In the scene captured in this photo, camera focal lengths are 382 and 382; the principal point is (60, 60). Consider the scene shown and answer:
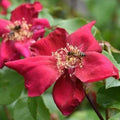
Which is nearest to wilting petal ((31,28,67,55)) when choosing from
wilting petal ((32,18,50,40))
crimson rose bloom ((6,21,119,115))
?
crimson rose bloom ((6,21,119,115))

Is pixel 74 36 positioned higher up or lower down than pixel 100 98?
higher up

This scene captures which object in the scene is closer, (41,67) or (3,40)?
(41,67)

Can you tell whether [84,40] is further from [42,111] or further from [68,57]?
[42,111]

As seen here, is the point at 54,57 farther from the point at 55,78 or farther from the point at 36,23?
the point at 36,23

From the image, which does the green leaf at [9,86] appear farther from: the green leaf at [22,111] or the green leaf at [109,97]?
the green leaf at [109,97]

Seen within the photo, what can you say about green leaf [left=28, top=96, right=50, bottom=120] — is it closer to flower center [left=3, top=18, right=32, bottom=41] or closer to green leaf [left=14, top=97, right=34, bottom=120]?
green leaf [left=14, top=97, right=34, bottom=120]

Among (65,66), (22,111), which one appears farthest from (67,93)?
(22,111)

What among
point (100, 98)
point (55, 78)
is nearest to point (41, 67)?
point (55, 78)
